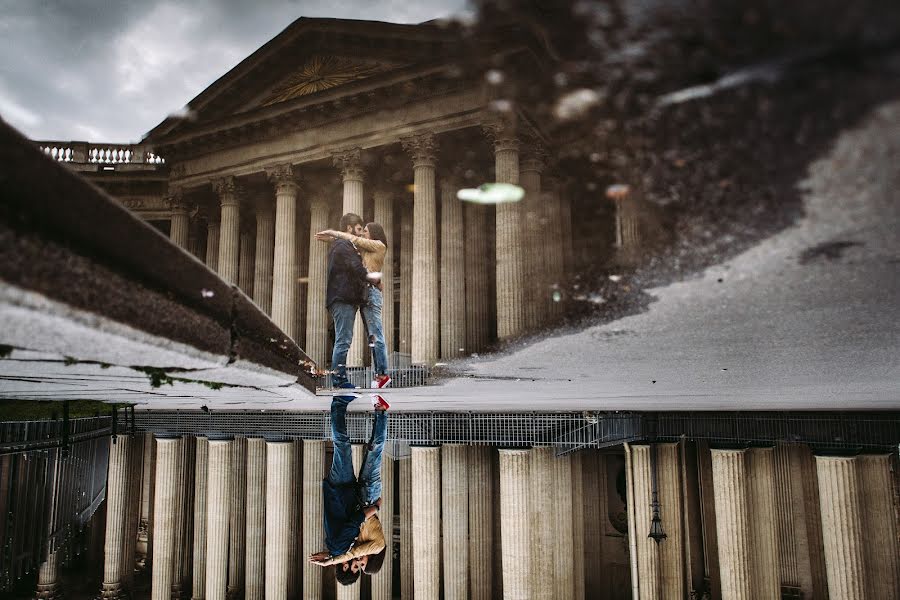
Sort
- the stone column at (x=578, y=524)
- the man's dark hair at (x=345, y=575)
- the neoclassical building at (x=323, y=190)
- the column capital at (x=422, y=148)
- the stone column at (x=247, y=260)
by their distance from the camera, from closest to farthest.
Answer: the man's dark hair at (x=345, y=575) < the neoclassical building at (x=323, y=190) < the column capital at (x=422, y=148) < the stone column at (x=578, y=524) < the stone column at (x=247, y=260)

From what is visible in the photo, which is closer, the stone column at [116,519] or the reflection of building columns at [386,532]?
the reflection of building columns at [386,532]

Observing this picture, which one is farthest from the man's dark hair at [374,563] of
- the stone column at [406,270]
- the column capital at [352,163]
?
the column capital at [352,163]

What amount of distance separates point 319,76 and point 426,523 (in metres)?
12.6

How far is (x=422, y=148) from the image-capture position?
16484mm

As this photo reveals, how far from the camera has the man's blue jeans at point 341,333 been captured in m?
5.44

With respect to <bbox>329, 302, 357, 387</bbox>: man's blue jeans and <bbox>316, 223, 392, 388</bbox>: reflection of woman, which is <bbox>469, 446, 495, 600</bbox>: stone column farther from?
<bbox>329, 302, 357, 387</bbox>: man's blue jeans

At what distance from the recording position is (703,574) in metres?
17.9

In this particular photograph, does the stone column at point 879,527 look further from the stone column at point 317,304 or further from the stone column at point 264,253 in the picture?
the stone column at point 264,253

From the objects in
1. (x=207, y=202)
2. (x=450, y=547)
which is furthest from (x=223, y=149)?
(x=450, y=547)

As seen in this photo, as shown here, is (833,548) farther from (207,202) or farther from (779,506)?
(207,202)

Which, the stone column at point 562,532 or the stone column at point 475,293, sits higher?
the stone column at point 475,293

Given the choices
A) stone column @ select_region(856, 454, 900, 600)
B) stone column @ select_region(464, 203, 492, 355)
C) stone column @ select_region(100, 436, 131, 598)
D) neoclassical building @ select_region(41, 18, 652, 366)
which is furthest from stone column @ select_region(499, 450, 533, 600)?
stone column @ select_region(100, 436, 131, 598)

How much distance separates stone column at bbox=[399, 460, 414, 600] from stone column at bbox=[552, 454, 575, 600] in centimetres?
537

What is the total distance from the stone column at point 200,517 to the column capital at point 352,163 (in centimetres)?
1057
